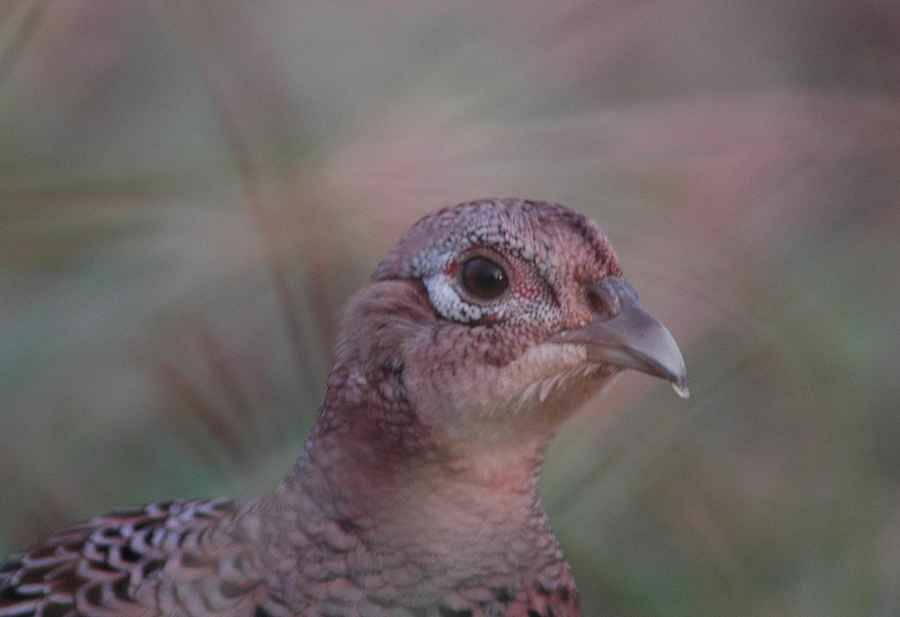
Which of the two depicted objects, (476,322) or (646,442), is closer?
(476,322)

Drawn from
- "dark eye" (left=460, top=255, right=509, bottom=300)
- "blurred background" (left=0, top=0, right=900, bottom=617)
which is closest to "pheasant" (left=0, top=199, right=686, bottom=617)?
"dark eye" (left=460, top=255, right=509, bottom=300)

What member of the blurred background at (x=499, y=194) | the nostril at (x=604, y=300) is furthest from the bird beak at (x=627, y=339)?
the blurred background at (x=499, y=194)

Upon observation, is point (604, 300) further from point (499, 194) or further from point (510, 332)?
point (499, 194)

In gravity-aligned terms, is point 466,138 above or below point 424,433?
above

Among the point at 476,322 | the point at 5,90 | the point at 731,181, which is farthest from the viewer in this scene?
the point at 731,181

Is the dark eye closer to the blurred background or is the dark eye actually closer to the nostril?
the nostril

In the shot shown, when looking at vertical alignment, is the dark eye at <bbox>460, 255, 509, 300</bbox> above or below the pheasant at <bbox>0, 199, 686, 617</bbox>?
above

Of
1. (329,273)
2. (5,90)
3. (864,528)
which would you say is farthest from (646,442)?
(5,90)

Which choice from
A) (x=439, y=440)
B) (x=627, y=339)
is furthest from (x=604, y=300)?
(x=439, y=440)

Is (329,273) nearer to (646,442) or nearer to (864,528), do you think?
(646,442)
